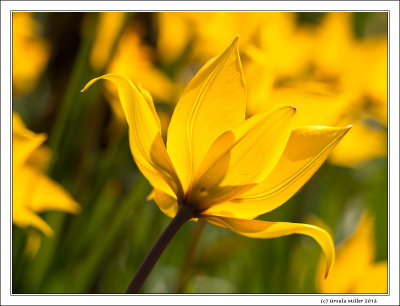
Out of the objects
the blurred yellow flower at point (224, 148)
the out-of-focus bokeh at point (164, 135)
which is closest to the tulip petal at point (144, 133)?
the blurred yellow flower at point (224, 148)

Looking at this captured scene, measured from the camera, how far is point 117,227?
26.0 inches

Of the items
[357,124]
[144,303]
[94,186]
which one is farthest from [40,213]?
[357,124]

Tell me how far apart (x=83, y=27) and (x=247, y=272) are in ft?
1.51

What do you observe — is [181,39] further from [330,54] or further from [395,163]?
[395,163]

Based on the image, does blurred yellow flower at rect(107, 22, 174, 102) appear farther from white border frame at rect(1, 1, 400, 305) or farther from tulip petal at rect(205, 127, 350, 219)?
tulip petal at rect(205, 127, 350, 219)

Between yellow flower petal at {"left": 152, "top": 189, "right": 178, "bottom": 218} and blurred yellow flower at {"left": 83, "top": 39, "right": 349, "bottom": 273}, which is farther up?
blurred yellow flower at {"left": 83, "top": 39, "right": 349, "bottom": 273}

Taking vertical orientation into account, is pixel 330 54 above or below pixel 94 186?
above

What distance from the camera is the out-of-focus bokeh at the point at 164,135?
A: 0.67 metres

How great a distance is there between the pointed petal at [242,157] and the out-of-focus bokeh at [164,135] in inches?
7.8

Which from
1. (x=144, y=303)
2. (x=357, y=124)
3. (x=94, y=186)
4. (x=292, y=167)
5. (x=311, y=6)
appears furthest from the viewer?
(x=357, y=124)

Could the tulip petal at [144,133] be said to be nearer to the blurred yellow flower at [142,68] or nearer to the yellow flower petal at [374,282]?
the yellow flower petal at [374,282]

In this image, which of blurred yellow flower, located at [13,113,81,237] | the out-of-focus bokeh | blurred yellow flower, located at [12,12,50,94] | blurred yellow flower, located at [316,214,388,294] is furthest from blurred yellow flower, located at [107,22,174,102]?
blurred yellow flower, located at [316,214,388,294]

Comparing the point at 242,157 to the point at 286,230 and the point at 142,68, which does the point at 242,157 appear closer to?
the point at 286,230

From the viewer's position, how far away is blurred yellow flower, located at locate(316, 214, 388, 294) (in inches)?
25.6
